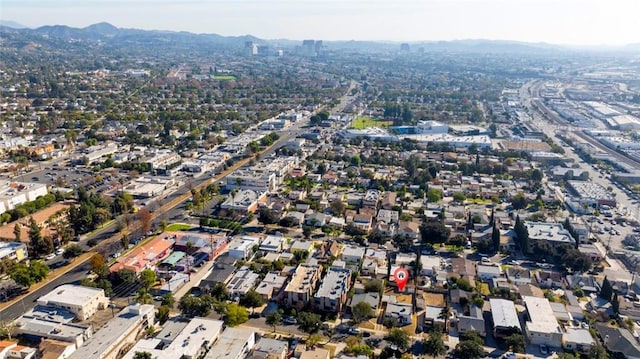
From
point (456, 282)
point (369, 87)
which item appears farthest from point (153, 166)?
point (369, 87)

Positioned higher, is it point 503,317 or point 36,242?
point 36,242

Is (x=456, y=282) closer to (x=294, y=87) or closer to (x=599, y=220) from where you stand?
(x=599, y=220)

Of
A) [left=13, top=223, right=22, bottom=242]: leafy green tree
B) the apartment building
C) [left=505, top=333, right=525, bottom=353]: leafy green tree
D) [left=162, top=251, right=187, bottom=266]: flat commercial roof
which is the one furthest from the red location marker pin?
[left=13, top=223, right=22, bottom=242]: leafy green tree

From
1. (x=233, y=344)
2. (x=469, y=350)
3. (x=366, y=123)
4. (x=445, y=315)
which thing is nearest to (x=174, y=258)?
(x=233, y=344)

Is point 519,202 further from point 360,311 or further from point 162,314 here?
point 162,314

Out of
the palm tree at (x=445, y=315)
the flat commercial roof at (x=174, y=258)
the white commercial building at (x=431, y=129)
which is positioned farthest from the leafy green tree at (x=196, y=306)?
the white commercial building at (x=431, y=129)

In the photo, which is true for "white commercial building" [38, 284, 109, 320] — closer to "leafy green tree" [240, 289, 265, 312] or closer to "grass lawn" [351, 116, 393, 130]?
"leafy green tree" [240, 289, 265, 312]
